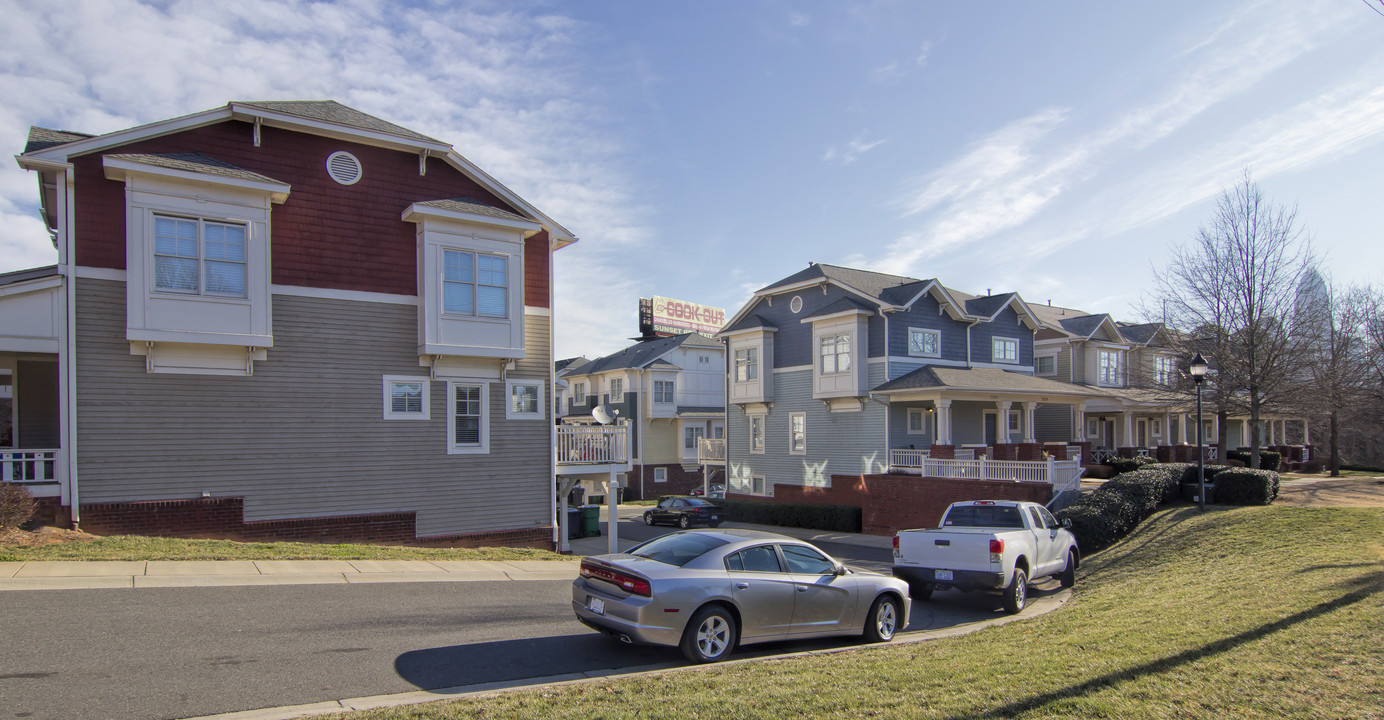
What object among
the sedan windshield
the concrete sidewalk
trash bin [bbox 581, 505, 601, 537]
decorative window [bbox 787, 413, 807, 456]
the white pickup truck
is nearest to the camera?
the sedan windshield

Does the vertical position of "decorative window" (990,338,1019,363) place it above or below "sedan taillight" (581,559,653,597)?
above

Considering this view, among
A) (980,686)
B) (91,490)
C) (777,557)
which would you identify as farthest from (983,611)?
(91,490)

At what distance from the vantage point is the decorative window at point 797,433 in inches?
1321

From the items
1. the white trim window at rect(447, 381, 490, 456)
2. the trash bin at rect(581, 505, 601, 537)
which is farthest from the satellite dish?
the trash bin at rect(581, 505, 601, 537)

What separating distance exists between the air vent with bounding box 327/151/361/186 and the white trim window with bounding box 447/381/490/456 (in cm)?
482

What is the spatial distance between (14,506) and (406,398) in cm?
678

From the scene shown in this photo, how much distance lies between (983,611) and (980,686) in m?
7.41

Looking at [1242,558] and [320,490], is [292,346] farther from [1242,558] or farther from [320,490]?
[1242,558]

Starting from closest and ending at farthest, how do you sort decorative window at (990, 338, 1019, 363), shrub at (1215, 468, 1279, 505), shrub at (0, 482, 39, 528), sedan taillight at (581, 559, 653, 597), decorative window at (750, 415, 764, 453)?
sedan taillight at (581, 559, 653, 597)
shrub at (0, 482, 39, 528)
shrub at (1215, 468, 1279, 505)
decorative window at (990, 338, 1019, 363)
decorative window at (750, 415, 764, 453)

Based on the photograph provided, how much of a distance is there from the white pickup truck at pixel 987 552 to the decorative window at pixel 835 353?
16.4 m

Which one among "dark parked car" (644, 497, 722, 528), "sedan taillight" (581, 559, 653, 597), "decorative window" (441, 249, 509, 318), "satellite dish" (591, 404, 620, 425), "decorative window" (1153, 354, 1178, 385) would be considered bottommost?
"dark parked car" (644, 497, 722, 528)

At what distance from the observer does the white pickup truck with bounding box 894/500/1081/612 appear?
41.3ft

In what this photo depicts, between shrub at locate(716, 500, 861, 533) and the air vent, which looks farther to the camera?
shrub at locate(716, 500, 861, 533)

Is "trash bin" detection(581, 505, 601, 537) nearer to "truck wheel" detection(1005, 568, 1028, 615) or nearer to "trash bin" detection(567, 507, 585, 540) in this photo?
"trash bin" detection(567, 507, 585, 540)
